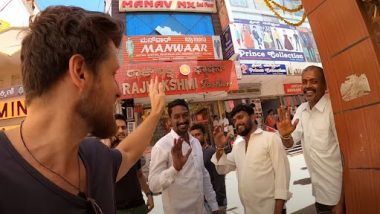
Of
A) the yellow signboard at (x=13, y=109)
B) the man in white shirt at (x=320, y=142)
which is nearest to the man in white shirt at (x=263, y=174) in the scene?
the man in white shirt at (x=320, y=142)

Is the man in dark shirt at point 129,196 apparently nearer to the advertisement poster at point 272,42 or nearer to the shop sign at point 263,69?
the shop sign at point 263,69

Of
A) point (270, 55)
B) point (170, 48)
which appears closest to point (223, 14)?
point (270, 55)

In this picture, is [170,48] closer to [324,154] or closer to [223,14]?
[223,14]

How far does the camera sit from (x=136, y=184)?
3.46 metres

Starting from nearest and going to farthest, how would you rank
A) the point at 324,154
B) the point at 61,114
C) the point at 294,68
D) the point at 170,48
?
the point at 61,114 → the point at 324,154 → the point at 170,48 → the point at 294,68

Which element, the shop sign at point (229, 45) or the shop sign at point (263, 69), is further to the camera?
the shop sign at point (263, 69)

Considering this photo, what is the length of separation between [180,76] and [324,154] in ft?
28.1

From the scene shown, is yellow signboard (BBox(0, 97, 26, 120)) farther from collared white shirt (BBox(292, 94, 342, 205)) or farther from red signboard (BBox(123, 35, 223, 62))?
collared white shirt (BBox(292, 94, 342, 205))

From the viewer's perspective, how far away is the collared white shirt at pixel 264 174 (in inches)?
109

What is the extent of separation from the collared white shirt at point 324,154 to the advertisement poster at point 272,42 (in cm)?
1042

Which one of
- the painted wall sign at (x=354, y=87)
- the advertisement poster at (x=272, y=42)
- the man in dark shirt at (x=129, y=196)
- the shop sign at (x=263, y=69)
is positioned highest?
the advertisement poster at (x=272, y=42)

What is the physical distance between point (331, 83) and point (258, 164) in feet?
3.21

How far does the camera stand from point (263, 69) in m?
13.5

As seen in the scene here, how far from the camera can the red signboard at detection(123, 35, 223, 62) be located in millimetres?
11164
